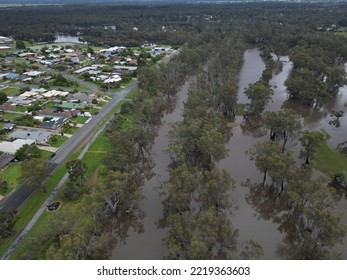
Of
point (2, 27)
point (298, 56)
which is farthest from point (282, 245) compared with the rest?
point (2, 27)

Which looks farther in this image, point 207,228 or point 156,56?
point 156,56

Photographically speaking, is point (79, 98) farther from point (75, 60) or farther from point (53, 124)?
point (75, 60)

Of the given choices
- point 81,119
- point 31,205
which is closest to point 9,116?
point 81,119

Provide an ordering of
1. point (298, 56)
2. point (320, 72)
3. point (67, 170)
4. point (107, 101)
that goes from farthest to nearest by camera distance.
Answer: point (298, 56)
point (320, 72)
point (107, 101)
point (67, 170)

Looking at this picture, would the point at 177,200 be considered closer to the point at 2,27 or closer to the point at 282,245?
the point at 282,245

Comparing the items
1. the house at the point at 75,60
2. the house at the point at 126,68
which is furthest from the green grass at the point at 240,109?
the house at the point at 75,60

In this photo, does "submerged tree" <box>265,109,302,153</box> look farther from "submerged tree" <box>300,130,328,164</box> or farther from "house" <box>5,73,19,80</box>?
"house" <box>5,73,19,80</box>
